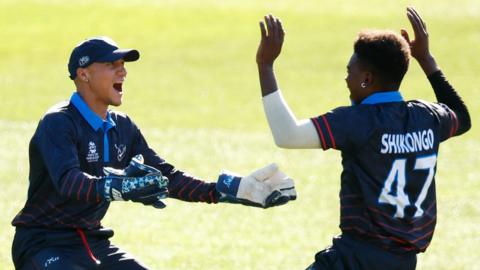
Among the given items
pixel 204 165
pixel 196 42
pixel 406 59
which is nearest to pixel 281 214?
pixel 204 165

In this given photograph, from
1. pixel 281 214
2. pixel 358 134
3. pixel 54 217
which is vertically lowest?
pixel 281 214

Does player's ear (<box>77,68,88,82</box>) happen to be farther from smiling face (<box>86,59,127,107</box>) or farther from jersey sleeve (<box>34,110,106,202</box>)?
jersey sleeve (<box>34,110,106,202</box>)

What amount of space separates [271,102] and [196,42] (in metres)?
21.3

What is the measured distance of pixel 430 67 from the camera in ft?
23.7

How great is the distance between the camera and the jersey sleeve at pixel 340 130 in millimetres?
6391

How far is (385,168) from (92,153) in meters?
1.95

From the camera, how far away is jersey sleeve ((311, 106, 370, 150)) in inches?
252

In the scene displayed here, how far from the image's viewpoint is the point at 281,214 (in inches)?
502

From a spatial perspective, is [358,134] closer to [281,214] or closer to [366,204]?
[366,204]

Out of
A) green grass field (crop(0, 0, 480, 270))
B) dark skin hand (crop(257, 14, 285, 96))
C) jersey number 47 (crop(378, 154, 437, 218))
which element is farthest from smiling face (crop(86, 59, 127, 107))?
green grass field (crop(0, 0, 480, 270))

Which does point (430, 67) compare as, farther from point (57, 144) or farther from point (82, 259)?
point (82, 259)

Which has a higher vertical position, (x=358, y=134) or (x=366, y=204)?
(x=358, y=134)

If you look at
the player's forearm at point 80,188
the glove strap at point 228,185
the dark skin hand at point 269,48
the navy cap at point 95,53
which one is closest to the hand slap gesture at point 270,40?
the dark skin hand at point 269,48

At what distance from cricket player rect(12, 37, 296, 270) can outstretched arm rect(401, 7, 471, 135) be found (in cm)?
111
